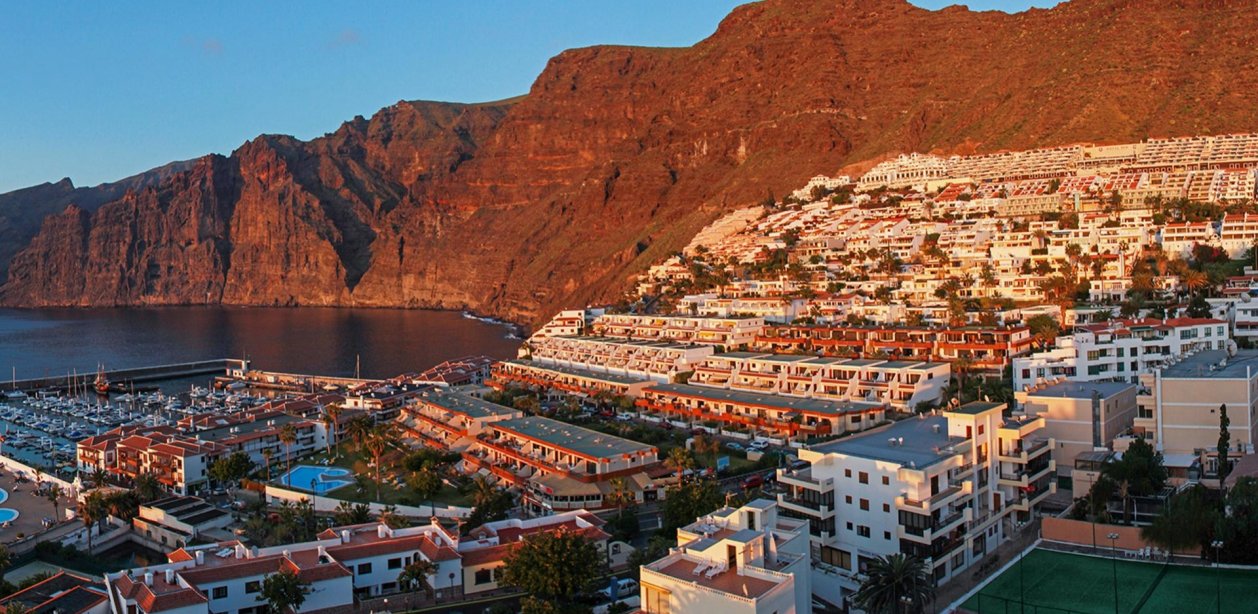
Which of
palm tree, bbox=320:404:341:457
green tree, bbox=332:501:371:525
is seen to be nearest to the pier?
palm tree, bbox=320:404:341:457

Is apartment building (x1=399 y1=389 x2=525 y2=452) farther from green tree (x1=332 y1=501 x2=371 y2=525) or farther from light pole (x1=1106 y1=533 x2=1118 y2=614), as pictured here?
light pole (x1=1106 y1=533 x2=1118 y2=614)

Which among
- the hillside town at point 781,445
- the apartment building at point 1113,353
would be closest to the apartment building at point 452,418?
the hillside town at point 781,445

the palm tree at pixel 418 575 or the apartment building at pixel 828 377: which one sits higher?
the apartment building at pixel 828 377

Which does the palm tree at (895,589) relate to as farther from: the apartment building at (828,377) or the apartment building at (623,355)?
the apartment building at (623,355)

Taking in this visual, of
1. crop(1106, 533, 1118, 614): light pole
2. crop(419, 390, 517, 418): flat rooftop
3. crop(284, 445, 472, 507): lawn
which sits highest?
crop(419, 390, 517, 418): flat rooftop

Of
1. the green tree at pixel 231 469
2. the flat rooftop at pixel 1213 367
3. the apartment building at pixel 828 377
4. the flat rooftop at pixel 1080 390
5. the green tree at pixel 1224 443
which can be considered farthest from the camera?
the apartment building at pixel 828 377

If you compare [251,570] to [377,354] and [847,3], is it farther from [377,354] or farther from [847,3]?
[847,3]

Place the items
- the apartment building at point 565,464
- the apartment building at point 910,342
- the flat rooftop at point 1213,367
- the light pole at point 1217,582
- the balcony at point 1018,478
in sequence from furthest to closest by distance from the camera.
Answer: the apartment building at point 910,342
the apartment building at point 565,464
the flat rooftop at point 1213,367
the balcony at point 1018,478
the light pole at point 1217,582
